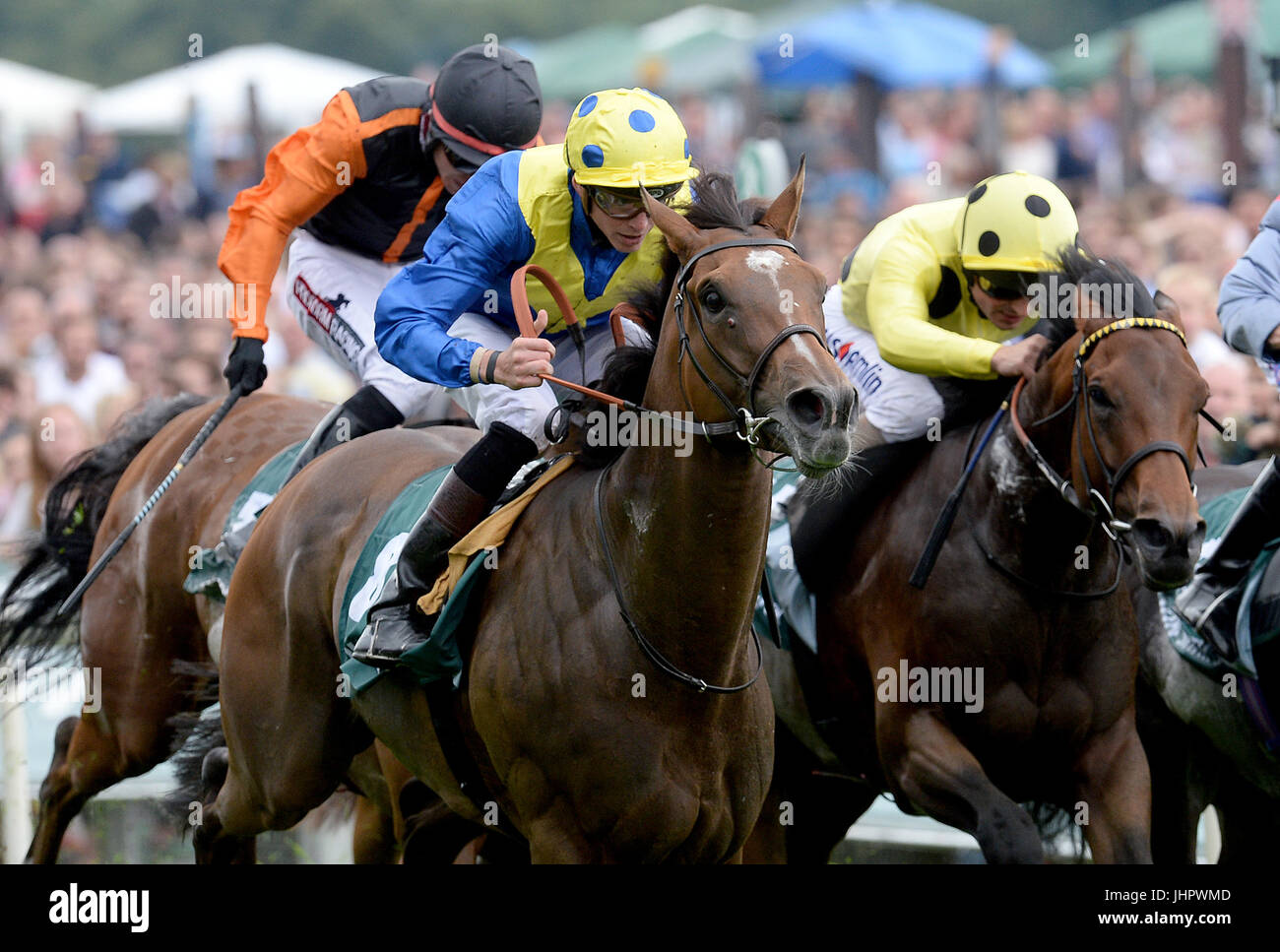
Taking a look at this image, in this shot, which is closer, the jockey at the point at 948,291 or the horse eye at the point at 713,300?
the horse eye at the point at 713,300

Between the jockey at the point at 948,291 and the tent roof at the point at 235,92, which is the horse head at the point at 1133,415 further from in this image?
the tent roof at the point at 235,92

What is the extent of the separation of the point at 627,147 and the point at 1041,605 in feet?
5.73

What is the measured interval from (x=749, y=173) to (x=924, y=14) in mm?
9302

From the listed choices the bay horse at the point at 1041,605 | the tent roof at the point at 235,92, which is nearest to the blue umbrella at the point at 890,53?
the tent roof at the point at 235,92

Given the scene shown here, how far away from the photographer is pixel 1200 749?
589cm

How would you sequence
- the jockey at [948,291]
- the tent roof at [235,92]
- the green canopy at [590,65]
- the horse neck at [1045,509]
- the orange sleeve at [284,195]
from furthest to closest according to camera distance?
the green canopy at [590,65] → the tent roof at [235,92] → the orange sleeve at [284,195] → the jockey at [948,291] → the horse neck at [1045,509]

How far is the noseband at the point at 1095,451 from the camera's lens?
4.59m

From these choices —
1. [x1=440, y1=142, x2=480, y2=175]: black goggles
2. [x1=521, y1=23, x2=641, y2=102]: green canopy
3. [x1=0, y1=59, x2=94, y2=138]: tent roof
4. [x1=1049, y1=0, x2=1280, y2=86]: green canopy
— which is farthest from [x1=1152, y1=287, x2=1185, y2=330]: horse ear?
[x1=0, y1=59, x2=94, y2=138]: tent roof

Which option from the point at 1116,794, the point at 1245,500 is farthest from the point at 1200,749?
the point at 1116,794

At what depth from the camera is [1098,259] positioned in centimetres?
509

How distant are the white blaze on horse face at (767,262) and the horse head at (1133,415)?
1.18 meters

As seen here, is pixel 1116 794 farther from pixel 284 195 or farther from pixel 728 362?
pixel 284 195

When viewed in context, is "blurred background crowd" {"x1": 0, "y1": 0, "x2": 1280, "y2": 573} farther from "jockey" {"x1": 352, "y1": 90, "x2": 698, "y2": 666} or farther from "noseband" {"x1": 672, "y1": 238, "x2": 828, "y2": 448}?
"noseband" {"x1": 672, "y1": 238, "x2": 828, "y2": 448}
